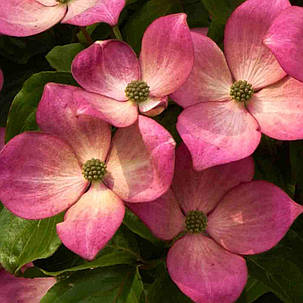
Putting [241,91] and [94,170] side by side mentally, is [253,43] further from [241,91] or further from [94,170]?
[94,170]

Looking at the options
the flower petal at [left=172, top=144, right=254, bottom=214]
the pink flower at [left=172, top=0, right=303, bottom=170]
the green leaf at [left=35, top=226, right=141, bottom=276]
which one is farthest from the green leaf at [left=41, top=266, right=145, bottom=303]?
the pink flower at [left=172, top=0, right=303, bottom=170]

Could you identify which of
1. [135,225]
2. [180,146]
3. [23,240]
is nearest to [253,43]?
[180,146]

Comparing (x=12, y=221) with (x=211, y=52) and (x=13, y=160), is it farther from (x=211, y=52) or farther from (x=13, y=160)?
(x=211, y=52)

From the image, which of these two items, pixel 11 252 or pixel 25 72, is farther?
pixel 25 72

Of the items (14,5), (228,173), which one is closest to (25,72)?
(14,5)

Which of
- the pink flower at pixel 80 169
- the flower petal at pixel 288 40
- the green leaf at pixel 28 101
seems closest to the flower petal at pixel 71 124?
the pink flower at pixel 80 169

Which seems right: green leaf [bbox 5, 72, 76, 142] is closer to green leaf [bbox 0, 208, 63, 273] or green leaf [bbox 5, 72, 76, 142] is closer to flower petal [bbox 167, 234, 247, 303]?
green leaf [bbox 0, 208, 63, 273]
